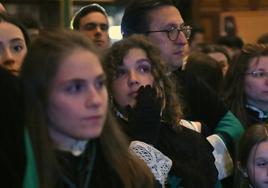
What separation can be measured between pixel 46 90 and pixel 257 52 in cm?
172

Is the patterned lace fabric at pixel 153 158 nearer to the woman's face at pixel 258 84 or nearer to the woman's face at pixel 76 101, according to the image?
the woman's face at pixel 76 101

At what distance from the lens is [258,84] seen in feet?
10.1

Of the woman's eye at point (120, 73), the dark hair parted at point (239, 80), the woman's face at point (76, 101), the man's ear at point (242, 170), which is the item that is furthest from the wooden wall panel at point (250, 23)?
the woman's face at point (76, 101)

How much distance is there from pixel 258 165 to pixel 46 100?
4.27 feet

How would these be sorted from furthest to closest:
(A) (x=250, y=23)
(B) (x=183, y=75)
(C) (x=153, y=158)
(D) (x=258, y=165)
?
(A) (x=250, y=23)
(B) (x=183, y=75)
(D) (x=258, y=165)
(C) (x=153, y=158)

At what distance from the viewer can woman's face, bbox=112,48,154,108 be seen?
2229mm

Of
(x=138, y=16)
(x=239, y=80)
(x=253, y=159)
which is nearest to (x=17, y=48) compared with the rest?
(x=138, y=16)

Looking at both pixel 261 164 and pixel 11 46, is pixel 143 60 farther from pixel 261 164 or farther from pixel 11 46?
pixel 261 164

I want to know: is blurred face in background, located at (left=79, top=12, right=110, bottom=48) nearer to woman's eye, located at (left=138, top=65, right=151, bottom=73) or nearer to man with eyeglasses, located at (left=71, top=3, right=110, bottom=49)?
man with eyeglasses, located at (left=71, top=3, right=110, bottom=49)

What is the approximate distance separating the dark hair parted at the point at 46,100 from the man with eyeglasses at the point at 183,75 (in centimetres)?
82

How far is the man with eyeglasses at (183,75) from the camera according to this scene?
2.66 m

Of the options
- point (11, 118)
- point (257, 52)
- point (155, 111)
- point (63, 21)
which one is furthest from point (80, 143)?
point (257, 52)

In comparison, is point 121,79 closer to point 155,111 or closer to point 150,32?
point 155,111

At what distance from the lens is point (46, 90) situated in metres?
1.70
